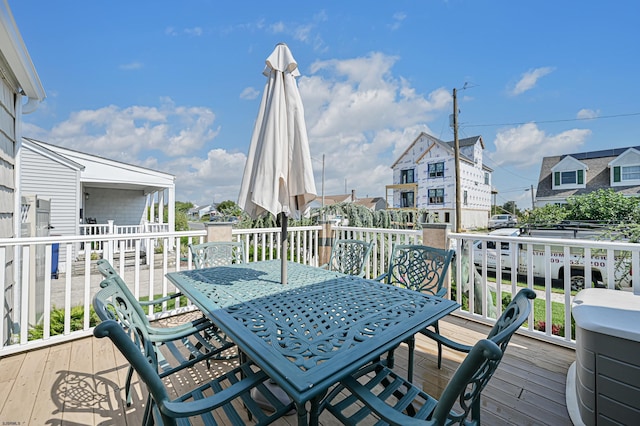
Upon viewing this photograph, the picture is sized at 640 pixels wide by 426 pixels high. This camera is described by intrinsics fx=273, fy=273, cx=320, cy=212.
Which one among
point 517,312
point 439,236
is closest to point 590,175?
point 439,236

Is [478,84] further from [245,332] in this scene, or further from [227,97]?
[245,332]

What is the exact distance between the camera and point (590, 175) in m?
15.4

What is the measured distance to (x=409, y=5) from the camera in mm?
6215

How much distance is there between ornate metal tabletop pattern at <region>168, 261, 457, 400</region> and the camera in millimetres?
1063

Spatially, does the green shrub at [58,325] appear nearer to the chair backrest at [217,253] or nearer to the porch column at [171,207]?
the chair backrest at [217,253]

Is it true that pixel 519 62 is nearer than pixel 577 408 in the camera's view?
No

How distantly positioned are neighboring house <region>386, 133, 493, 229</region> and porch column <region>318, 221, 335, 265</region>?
18.6m

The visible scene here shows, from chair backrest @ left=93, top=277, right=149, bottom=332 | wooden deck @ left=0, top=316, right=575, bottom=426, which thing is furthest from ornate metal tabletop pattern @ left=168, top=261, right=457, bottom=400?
wooden deck @ left=0, top=316, right=575, bottom=426

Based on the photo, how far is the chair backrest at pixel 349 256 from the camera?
3072 millimetres

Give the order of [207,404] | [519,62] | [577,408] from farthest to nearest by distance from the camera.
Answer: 1. [519,62]
2. [577,408]
3. [207,404]

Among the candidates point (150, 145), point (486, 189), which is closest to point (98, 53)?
point (150, 145)

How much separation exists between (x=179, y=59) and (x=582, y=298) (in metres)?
8.84

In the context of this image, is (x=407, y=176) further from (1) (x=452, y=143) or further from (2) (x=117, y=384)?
(2) (x=117, y=384)

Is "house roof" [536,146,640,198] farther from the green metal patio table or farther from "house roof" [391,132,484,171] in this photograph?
the green metal patio table
